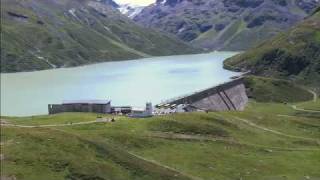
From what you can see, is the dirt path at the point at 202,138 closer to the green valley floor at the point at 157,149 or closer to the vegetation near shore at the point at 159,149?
the green valley floor at the point at 157,149

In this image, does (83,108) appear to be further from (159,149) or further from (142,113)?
(159,149)

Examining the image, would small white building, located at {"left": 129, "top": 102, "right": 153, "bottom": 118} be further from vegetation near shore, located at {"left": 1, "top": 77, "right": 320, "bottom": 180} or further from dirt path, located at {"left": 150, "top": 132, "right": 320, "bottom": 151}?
dirt path, located at {"left": 150, "top": 132, "right": 320, "bottom": 151}

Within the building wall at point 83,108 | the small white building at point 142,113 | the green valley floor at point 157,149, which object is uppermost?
the building wall at point 83,108

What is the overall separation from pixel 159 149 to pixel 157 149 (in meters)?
0.33

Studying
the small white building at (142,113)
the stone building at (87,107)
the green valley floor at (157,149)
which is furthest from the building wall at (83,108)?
the green valley floor at (157,149)

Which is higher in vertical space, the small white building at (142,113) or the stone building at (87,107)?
the stone building at (87,107)

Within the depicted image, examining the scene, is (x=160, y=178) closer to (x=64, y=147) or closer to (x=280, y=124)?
(x=64, y=147)

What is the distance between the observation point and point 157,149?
93500 millimetres

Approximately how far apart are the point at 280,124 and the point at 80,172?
81594 mm

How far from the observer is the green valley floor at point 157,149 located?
70562 millimetres

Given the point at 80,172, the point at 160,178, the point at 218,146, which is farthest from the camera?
the point at 218,146

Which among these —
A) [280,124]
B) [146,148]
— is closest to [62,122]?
[146,148]

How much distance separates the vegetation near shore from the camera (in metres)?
70.7

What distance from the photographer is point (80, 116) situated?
11769 centimetres
